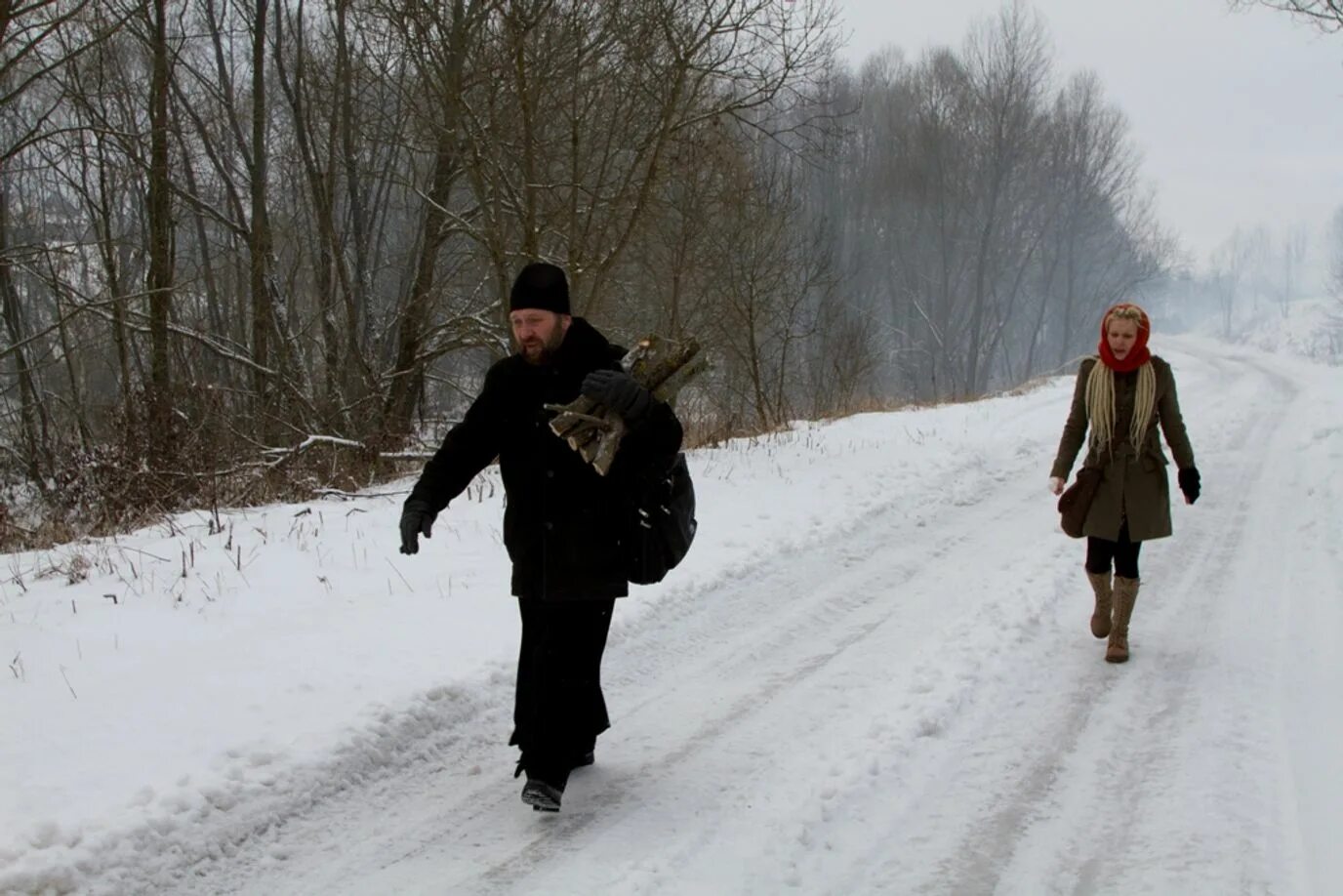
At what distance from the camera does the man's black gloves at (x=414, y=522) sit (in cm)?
371

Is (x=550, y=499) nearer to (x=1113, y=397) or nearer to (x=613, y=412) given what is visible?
(x=613, y=412)

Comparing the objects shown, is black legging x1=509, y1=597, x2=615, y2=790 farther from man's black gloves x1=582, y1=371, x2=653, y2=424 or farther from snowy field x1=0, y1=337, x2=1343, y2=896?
man's black gloves x1=582, y1=371, x2=653, y2=424

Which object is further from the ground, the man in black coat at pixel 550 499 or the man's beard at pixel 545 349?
the man's beard at pixel 545 349

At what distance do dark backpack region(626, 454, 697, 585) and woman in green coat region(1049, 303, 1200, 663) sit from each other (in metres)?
2.76

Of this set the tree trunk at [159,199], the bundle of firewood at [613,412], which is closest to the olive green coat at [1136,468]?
the bundle of firewood at [613,412]

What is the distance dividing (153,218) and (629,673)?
13360 mm

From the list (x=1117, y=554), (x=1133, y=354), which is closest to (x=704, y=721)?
(x=1117, y=554)

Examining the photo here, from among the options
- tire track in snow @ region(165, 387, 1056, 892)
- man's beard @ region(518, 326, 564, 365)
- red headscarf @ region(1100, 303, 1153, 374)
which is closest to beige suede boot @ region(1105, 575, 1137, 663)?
red headscarf @ region(1100, 303, 1153, 374)

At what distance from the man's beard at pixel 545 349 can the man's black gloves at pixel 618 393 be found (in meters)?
0.33

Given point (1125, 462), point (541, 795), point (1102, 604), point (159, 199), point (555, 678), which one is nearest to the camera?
point (541, 795)

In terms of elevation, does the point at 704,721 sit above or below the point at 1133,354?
below

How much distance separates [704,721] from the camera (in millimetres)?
4668

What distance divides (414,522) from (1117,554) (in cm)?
392

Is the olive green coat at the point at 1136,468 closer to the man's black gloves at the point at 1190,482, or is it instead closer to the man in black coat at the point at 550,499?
the man's black gloves at the point at 1190,482
